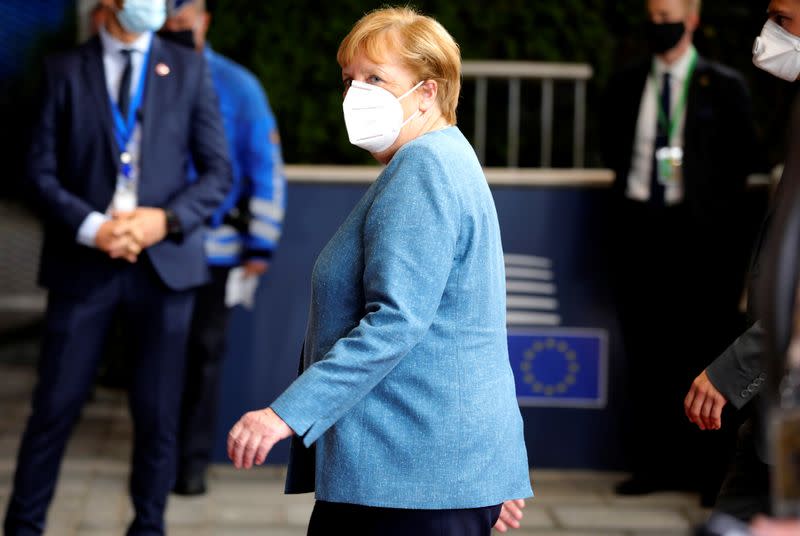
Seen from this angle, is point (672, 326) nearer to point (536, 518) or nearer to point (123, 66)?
point (536, 518)

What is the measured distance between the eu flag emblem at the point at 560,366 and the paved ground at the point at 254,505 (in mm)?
343

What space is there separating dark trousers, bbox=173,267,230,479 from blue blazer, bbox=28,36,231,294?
41.4 inches

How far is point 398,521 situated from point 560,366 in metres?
3.12

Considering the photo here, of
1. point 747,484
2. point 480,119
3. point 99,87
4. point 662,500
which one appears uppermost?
point 99,87

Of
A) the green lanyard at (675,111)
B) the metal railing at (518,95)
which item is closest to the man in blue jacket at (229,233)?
the green lanyard at (675,111)

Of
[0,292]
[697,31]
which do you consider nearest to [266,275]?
[697,31]

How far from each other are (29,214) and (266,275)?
12.9 meters

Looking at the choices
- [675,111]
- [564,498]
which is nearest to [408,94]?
[675,111]

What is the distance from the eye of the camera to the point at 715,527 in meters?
1.53

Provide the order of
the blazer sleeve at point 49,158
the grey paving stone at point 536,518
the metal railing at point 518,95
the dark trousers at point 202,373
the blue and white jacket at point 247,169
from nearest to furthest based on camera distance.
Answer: the blazer sleeve at point 49,158 < the grey paving stone at point 536,518 < the blue and white jacket at point 247,169 < the dark trousers at point 202,373 < the metal railing at point 518,95

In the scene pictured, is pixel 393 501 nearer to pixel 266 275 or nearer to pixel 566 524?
pixel 566 524

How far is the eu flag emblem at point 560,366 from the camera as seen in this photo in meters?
5.41

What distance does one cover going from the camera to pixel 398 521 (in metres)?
2.38

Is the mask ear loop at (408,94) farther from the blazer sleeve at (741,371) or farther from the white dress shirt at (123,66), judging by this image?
the white dress shirt at (123,66)
